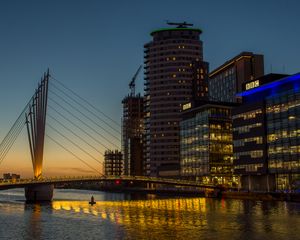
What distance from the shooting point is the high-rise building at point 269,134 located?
135500 mm

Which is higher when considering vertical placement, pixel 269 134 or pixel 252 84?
pixel 252 84

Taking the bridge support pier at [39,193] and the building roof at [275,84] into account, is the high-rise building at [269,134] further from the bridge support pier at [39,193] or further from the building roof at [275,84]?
the bridge support pier at [39,193]

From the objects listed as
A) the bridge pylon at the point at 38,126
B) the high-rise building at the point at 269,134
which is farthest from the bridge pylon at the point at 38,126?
the high-rise building at the point at 269,134

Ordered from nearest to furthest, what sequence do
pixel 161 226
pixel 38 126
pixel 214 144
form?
pixel 161 226 < pixel 38 126 < pixel 214 144

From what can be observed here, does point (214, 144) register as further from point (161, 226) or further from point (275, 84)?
point (161, 226)

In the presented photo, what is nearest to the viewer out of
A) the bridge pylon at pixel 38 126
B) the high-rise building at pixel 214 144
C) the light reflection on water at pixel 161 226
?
the light reflection on water at pixel 161 226

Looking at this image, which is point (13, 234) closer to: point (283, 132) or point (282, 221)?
point (282, 221)

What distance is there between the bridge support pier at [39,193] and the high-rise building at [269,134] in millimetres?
59970

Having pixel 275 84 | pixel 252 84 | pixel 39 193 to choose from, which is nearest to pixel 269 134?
pixel 275 84

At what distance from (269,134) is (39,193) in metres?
66.3

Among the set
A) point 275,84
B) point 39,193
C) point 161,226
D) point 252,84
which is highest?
point 252,84

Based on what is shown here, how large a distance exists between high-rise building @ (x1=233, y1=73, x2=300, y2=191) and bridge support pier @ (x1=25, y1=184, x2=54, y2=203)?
60.0 m

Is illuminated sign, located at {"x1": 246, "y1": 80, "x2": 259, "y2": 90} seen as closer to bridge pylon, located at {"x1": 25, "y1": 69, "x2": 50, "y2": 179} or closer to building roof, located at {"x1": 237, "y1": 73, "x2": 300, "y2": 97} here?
building roof, located at {"x1": 237, "y1": 73, "x2": 300, "y2": 97}

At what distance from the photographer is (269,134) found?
474 feet
